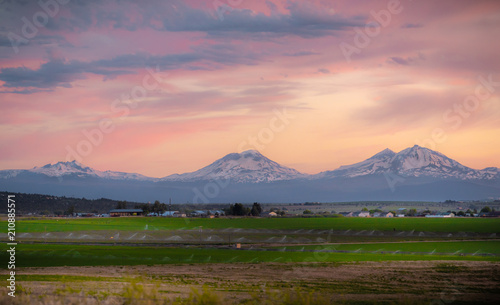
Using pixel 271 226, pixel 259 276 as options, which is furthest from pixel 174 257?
pixel 271 226

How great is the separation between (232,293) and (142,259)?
24.6 m

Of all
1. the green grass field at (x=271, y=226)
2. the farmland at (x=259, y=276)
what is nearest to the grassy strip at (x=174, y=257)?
the farmland at (x=259, y=276)

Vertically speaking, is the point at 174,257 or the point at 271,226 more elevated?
the point at 271,226

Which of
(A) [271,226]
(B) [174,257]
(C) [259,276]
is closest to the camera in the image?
(C) [259,276]

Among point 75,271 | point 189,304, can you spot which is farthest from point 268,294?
point 75,271

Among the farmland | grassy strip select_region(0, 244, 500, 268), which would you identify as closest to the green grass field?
grassy strip select_region(0, 244, 500, 268)

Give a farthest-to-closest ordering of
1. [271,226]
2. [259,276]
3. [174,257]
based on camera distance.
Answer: [271,226]
[174,257]
[259,276]

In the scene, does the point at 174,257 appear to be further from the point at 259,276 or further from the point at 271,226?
the point at 271,226

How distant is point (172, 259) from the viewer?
181 feet

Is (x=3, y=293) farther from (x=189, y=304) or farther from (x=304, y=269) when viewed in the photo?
(x=304, y=269)

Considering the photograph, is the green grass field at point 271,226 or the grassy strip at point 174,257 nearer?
the grassy strip at point 174,257

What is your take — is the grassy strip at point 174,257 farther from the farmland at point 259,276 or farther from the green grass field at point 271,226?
the green grass field at point 271,226

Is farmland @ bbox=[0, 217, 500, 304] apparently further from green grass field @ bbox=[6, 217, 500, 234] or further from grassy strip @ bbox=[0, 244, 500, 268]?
green grass field @ bbox=[6, 217, 500, 234]

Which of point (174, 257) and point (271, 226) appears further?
point (271, 226)
